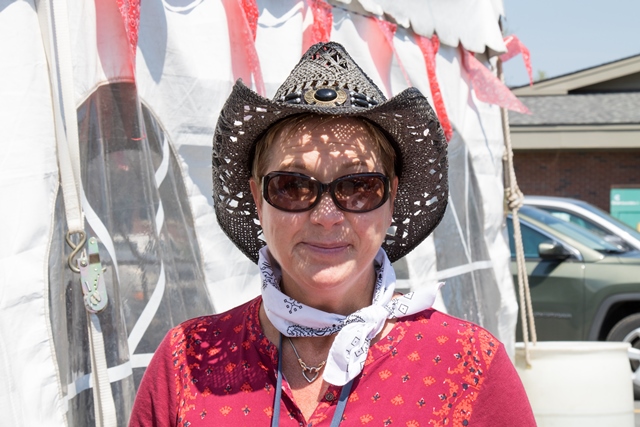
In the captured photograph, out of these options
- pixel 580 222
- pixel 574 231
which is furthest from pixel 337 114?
pixel 580 222

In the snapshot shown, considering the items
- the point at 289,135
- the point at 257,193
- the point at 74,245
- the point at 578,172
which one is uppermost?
the point at 289,135

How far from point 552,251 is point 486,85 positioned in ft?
10.8

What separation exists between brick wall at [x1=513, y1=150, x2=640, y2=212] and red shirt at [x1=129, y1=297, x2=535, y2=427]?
49.7ft

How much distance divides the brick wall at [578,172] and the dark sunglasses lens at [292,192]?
15231 mm

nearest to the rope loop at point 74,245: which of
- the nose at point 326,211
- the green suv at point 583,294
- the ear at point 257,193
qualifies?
the ear at point 257,193

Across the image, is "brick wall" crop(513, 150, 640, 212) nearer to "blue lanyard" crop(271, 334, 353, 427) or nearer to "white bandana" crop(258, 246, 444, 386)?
"white bandana" crop(258, 246, 444, 386)

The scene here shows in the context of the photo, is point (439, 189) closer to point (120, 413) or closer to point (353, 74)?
point (353, 74)

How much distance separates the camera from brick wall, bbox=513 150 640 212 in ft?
51.9

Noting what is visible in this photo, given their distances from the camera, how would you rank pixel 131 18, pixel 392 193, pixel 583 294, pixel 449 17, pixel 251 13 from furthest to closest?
pixel 583 294
pixel 449 17
pixel 251 13
pixel 131 18
pixel 392 193

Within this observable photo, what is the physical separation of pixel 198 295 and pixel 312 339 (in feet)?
2.80

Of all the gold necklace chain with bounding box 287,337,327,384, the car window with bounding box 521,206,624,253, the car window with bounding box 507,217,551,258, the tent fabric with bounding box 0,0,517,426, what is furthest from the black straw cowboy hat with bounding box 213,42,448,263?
the car window with bounding box 521,206,624,253

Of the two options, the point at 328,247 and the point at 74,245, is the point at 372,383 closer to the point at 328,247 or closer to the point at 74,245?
the point at 328,247

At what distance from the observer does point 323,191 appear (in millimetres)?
1534

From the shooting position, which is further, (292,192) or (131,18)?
(131,18)
